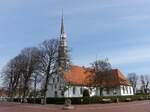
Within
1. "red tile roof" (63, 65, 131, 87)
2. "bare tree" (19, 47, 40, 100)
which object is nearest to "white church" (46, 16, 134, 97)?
"red tile roof" (63, 65, 131, 87)

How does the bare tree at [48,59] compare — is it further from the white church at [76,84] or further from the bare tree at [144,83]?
the bare tree at [144,83]

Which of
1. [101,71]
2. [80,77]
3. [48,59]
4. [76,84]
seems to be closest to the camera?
[48,59]

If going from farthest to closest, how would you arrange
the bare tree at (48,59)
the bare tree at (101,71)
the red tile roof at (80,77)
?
the red tile roof at (80,77) < the bare tree at (101,71) < the bare tree at (48,59)

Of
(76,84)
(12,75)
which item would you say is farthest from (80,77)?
(12,75)

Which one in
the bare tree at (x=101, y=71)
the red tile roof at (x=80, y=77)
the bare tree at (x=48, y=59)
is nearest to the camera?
the bare tree at (x=48, y=59)

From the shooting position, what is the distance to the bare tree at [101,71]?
7081cm

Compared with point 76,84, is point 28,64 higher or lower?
higher

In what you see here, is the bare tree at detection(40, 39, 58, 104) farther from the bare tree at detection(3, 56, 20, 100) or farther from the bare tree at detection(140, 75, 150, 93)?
the bare tree at detection(140, 75, 150, 93)

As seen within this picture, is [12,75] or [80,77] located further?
[80,77]

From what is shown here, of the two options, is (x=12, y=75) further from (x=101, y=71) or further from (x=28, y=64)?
(x=101, y=71)

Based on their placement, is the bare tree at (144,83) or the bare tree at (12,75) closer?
the bare tree at (12,75)

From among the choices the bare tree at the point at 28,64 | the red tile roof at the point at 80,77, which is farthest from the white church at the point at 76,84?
the bare tree at the point at 28,64

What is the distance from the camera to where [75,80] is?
90438 mm

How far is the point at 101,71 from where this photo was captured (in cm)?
7138
